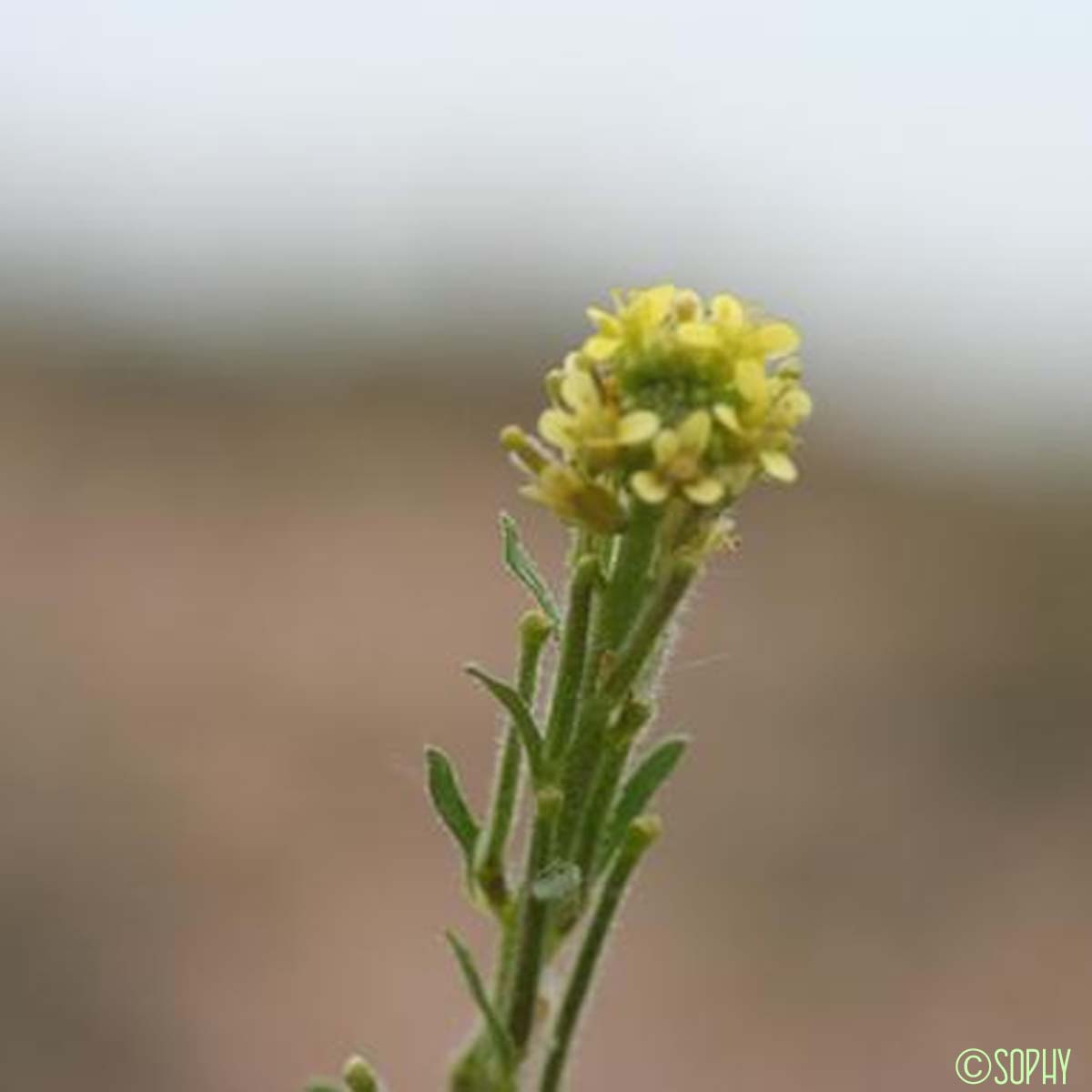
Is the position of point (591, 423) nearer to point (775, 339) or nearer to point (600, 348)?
point (600, 348)

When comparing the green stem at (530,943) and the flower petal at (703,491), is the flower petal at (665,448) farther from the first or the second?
the green stem at (530,943)

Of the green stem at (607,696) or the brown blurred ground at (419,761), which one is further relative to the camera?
the brown blurred ground at (419,761)

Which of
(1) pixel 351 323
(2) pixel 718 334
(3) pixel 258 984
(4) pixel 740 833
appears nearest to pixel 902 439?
(1) pixel 351 323

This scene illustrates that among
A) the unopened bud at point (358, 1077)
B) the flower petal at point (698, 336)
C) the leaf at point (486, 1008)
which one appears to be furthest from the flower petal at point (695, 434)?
the unopened bud at point (358, 1077)

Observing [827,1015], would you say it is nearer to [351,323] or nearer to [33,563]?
[33,563]

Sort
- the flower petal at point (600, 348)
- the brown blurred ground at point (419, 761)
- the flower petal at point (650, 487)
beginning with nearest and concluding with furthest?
the flower petal at point (650, 487) → the flower petal at point (600, 348) → the brown blurred ground at point (419, 761)

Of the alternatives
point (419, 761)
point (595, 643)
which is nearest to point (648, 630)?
point (595, 643)

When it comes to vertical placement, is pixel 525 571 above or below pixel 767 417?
below

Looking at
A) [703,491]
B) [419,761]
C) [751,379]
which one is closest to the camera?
[703,491]
